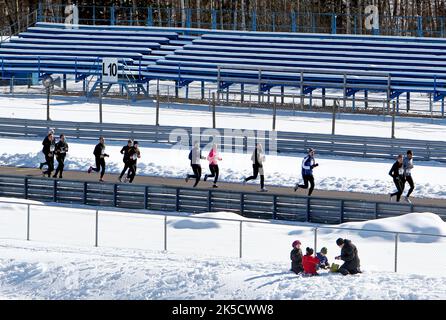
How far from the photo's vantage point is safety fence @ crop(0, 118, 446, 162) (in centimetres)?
4022

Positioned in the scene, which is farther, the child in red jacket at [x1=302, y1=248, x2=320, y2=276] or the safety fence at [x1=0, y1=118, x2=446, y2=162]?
the safety fence at [x1=0, y1=118, x2=446, y2=162]

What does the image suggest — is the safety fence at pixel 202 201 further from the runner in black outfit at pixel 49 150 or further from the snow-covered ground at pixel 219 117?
the snow-covered ground at pixel 219 117

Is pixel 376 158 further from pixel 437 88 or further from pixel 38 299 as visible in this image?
pixel 38 299

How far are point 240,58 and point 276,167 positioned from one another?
546 inches

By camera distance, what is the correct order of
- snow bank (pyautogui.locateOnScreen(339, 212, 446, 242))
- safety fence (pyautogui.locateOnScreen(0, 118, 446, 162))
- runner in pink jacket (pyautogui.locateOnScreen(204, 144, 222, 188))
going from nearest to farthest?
snow bank (pyautogui.locateOnScreen(339, 212, 446, 242)), runner in pink jacket (pyautogui.locateOnScreen(204, 144, 222, 188)), safety fence (pyautogui.locateOnScreen(0, 118, 446, 162))

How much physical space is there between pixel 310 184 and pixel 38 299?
1008 centimetres

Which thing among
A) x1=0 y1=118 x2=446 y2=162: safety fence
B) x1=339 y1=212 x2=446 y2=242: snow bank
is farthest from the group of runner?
x1=0 y1=118 x2=446 y2=162: safety fence

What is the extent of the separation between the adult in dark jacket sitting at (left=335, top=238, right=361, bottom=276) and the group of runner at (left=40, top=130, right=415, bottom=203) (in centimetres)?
718

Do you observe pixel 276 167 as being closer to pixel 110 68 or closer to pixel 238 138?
pixel 238 138

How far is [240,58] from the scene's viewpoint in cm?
5225

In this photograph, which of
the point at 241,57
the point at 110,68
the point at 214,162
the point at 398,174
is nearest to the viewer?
the point at 398,174

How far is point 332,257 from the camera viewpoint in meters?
28.2

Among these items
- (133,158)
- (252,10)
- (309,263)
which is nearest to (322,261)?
(309,263)

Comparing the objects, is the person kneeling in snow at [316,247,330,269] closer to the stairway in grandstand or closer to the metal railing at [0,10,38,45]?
the stairway in grandstand
